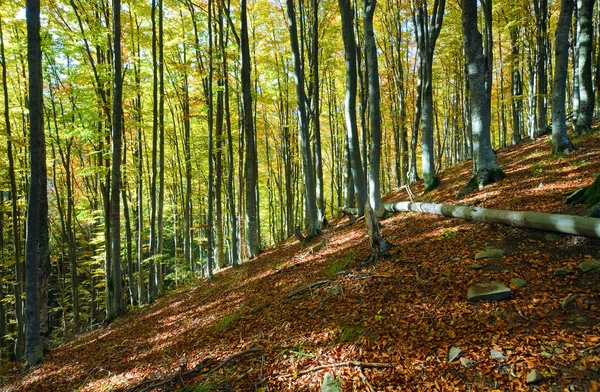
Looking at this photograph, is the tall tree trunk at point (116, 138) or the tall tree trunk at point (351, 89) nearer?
the tall tree trunk at point (351, 89)

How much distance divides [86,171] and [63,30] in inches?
184

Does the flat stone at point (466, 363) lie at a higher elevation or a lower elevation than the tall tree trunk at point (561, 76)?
lower

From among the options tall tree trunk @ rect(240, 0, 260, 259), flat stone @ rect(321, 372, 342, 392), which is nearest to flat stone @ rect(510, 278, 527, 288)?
flat stone @ rect(321, 372, 342, 392)

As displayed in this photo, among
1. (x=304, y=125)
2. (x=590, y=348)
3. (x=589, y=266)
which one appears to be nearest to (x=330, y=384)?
(x=590, y=348)

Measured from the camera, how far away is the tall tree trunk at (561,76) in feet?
24.5

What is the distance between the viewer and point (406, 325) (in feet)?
11.3

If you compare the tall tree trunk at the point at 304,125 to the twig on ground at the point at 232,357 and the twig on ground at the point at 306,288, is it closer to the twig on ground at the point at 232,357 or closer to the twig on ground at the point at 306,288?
the twig on ground at the point at 306,288

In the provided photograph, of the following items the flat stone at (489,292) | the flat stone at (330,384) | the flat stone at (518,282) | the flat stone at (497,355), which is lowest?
the flat stone at (330,384)

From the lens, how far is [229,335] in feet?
15.6

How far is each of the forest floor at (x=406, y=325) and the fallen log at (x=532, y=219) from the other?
0.58 feet

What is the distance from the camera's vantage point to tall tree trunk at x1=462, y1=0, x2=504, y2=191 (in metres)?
7.06

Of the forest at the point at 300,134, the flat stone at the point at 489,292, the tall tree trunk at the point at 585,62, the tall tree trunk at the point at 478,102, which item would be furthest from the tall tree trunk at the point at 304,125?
the tall tree trunk at the point at 585,62

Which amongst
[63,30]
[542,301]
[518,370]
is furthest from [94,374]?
[63,30]

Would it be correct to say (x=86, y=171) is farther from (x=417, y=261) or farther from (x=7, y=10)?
(x=417, y=261)
